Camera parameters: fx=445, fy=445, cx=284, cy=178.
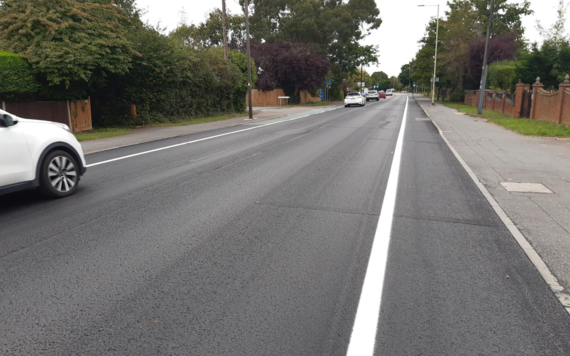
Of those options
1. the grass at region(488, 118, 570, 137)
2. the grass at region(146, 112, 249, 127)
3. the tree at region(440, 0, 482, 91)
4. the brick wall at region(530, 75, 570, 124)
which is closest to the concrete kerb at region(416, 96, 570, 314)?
the grass at region(488, 118, 570, 137)

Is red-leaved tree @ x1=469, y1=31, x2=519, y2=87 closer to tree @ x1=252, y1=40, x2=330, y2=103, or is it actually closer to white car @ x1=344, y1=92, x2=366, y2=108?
white car @ x1=344, y1=92, x2=366, y2=108

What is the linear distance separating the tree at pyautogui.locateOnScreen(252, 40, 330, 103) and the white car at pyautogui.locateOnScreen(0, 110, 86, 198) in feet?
141

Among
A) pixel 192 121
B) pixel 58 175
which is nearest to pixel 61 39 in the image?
pixel 192 121

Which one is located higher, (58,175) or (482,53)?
(482,53)

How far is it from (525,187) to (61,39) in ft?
51.6

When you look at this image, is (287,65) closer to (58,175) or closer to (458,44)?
(458,44)

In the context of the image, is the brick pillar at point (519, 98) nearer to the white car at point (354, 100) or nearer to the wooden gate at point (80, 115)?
the wooden gate at point (80, 115)

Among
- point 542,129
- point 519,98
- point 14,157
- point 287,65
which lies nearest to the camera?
point 14,157

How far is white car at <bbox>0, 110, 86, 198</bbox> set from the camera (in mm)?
6051

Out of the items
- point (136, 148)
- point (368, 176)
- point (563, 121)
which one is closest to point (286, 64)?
point (563, 121)

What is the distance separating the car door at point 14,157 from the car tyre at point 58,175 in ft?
0.98

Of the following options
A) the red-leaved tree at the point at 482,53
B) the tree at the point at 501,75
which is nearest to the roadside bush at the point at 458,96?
the red-leaved tree at the point at 482,53

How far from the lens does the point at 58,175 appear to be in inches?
273

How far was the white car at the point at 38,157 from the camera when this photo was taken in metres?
6.05
